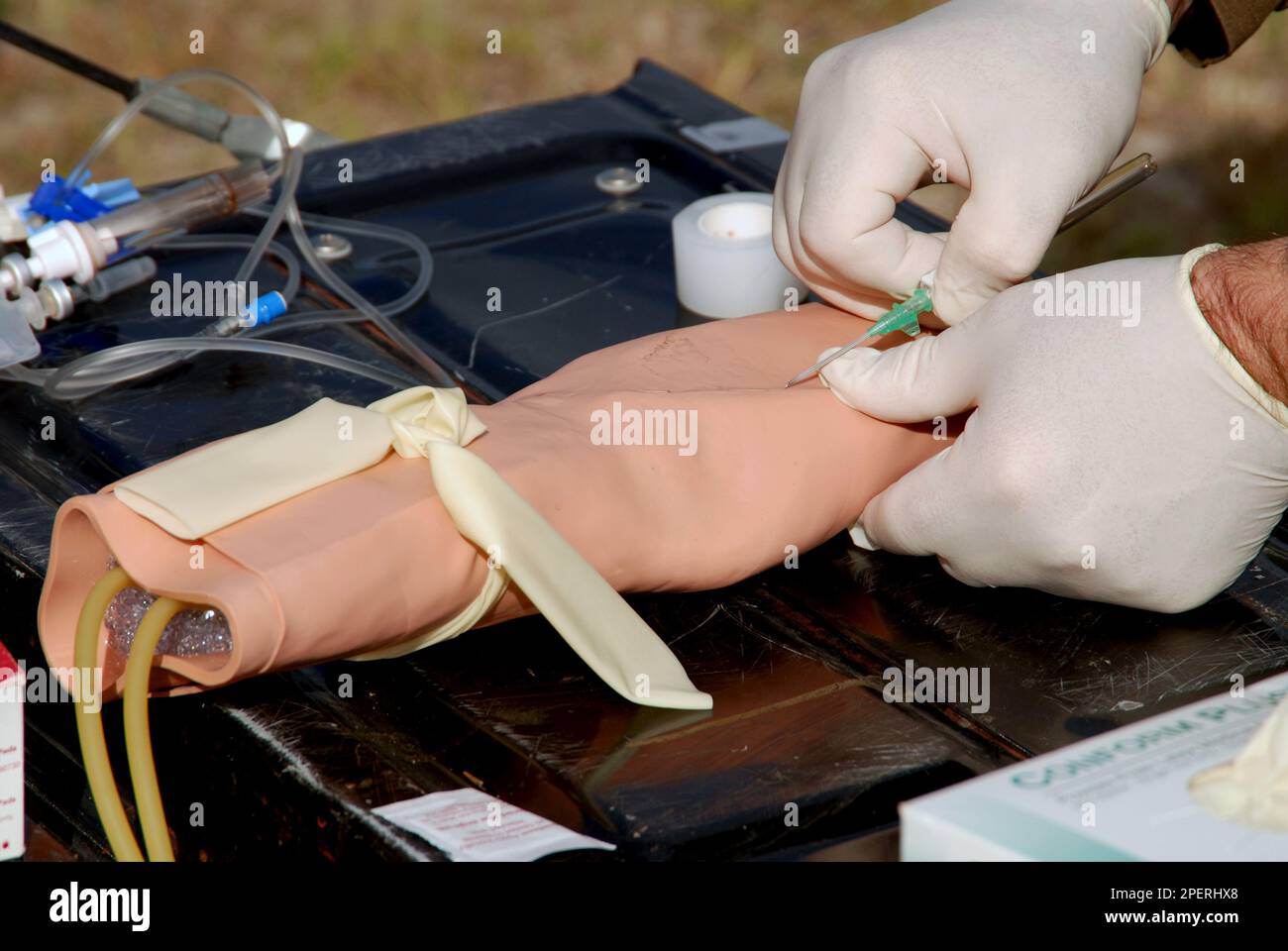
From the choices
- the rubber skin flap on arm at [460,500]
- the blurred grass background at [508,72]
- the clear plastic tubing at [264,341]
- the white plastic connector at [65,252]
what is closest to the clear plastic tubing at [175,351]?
the clear plastic tubing at [264,341]

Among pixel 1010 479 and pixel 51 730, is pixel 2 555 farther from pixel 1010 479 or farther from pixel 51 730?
pixel 1010 479

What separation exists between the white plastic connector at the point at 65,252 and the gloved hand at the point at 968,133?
2.56 feet

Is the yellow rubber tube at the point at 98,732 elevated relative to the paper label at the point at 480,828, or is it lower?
elevated

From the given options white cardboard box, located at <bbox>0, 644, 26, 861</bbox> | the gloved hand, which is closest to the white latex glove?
the gloved hand

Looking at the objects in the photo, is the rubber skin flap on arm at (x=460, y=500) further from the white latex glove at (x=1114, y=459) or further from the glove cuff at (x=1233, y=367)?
the glove cuff at (x=1233, y=367)

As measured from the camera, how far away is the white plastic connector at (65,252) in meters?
1.54

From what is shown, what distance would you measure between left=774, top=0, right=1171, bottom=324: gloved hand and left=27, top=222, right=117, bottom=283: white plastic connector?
0.78 metres

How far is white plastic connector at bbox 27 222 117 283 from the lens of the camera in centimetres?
154

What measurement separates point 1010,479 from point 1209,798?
43 centimetres

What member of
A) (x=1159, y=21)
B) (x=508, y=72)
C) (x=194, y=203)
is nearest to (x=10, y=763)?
(x=194, y=203)

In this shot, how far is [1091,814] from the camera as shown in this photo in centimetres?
78

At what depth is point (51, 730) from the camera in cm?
119

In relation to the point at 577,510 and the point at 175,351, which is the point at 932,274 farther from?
the point at 175,351
